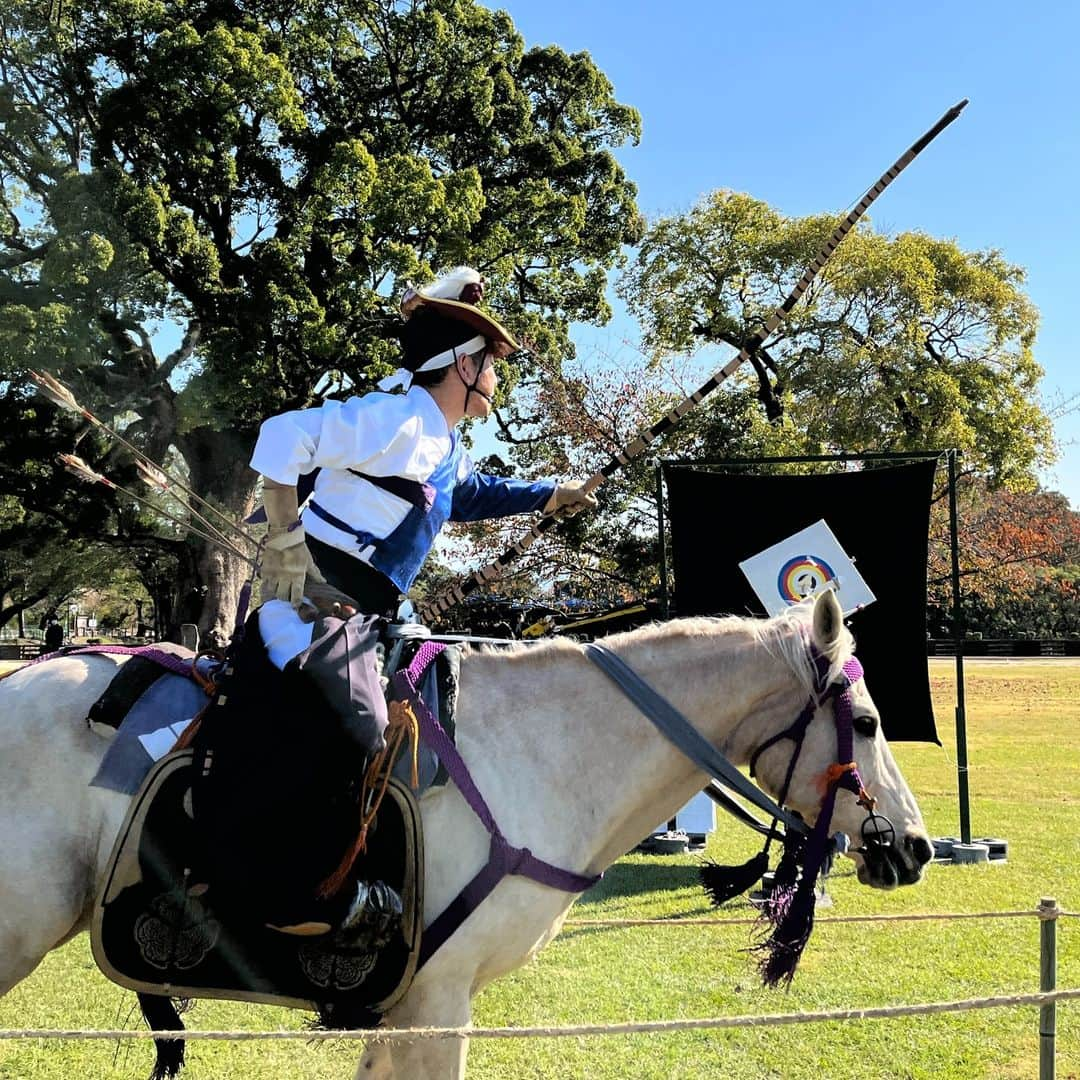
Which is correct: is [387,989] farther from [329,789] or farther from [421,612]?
[421,612]

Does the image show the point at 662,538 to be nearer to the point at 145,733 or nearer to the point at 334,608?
the point at 334,608

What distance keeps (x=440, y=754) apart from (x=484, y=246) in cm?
1959

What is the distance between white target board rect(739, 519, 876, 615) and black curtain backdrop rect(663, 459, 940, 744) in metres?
0.09

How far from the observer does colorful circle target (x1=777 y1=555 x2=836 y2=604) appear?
7707 millimetres

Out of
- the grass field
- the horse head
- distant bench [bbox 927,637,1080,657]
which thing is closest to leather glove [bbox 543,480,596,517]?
the horse head

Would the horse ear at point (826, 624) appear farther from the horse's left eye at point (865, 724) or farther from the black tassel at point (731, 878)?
the black tassel at point (731, 878)

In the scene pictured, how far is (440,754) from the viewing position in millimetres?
2764

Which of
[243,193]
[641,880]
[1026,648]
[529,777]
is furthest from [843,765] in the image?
[1026,648]

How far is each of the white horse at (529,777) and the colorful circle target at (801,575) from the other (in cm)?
463

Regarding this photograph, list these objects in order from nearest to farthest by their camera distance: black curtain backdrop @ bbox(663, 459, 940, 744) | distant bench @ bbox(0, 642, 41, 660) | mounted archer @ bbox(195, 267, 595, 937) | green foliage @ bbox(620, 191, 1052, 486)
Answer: mounted archer @ bbox(195, 267, 595, 937) < black curtain backdrop @ bbox(663, 459, 940, 744) < green foliage @ bbox(620, 191, 1052, 486) < distant bench @ bbox(0, 642, 41, 660)

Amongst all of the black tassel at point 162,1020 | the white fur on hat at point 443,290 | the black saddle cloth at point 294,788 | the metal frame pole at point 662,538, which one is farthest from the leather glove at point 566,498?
the metal frame pole at point 662,538

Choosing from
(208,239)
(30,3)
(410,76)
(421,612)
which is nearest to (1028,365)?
(410,76)

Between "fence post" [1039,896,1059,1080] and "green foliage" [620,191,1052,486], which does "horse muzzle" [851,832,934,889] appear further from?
"green foliage" [620,191,1052,486]

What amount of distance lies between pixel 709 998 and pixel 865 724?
2.93 meters
